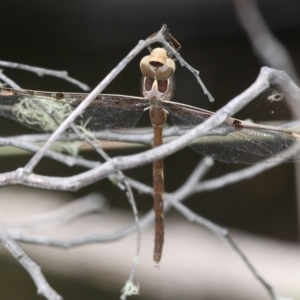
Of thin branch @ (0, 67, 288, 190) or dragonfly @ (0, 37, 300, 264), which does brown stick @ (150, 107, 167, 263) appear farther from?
thin branch @ (0, 67, 288, 190)

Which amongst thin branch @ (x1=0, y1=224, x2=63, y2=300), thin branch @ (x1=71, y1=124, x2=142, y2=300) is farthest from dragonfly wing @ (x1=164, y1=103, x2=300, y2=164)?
thin branch @ (x1=0, y1=224, x2=63, y2=300)

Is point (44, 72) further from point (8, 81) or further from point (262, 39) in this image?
point (262, 39)

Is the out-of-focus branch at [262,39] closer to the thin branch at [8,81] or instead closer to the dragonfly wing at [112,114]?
the dragonfly wing at [112,114]

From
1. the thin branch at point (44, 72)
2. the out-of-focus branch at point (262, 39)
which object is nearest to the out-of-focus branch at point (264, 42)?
the out-of-focus branch at point (262, 39)

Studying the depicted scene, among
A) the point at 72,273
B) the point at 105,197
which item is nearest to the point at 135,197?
the point at 105,197

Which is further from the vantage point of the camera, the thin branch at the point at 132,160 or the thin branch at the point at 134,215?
the thin branch at the point at 134,215

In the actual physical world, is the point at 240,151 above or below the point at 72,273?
above

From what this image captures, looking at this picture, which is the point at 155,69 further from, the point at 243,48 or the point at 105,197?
the point at 105,197
